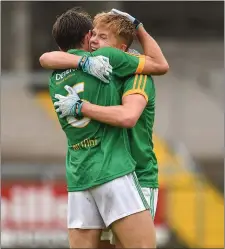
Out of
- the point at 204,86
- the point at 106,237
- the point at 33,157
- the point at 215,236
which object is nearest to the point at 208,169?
the point at 204,86

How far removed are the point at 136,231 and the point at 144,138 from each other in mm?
524

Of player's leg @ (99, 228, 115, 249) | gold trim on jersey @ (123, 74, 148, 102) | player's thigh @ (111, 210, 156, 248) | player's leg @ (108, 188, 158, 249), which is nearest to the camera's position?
player's thigh @ (111, 210, 156, 248)

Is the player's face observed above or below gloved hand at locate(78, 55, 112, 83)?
above

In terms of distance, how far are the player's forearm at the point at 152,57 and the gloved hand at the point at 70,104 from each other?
1.26ft

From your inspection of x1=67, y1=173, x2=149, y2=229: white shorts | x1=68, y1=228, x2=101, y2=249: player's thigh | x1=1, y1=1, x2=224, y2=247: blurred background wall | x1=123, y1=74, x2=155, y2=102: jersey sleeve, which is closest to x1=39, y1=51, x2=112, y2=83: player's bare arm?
x1=123, y1=74, x2=155, y2=102: jersey sleeve

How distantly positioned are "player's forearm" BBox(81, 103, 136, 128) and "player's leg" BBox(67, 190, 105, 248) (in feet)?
1.27

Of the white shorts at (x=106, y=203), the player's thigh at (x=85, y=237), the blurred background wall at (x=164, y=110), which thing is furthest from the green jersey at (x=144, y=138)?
the blurred background wall at (x=164, y=110)

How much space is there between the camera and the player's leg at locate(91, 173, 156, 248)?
4.37 metres

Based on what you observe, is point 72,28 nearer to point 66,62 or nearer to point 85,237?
point 66,62

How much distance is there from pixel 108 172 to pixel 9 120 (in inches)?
394

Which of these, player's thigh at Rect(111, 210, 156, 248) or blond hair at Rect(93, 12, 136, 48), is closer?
player's thigh at Rect(111, 210, 156, 248)

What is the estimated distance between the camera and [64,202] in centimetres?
1045

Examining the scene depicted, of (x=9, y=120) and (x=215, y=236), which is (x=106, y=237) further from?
(x=9, y=120)

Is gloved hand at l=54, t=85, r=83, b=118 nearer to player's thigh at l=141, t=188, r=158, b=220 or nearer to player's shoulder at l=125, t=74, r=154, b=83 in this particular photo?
player's shoulder at l=125, t=74, r=154, b=83
